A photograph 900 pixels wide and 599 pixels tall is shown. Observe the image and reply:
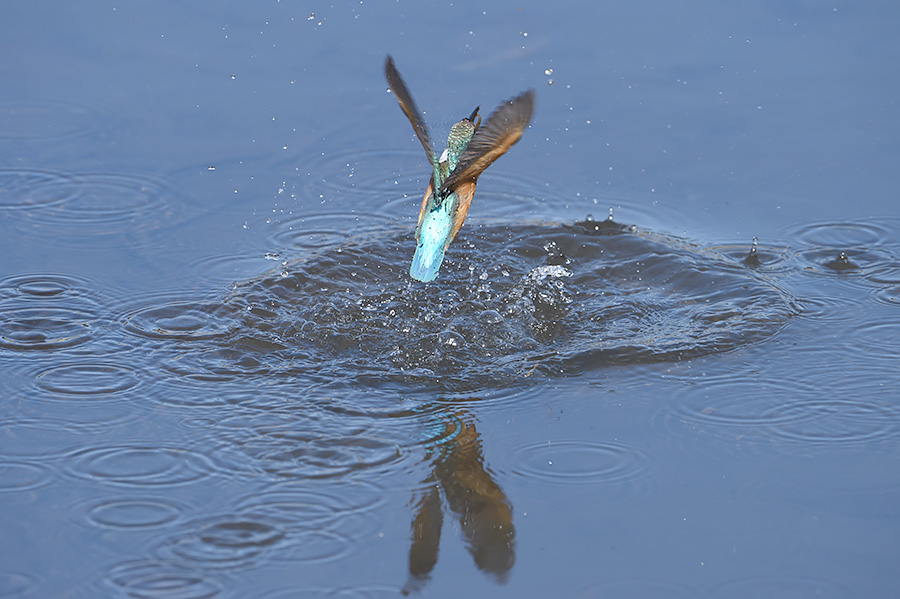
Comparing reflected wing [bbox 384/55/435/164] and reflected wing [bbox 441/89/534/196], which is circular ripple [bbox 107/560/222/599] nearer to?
reflected wing [bbox 441/89/534/196]

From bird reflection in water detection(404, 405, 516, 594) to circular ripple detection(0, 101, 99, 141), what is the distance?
11.1ft

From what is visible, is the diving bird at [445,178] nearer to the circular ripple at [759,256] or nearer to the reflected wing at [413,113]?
the reflected wing at [413,113]

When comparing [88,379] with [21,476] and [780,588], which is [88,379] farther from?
[780,588]

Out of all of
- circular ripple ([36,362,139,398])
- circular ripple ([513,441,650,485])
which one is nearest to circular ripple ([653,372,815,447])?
circular ripple ([513,441,650,485])

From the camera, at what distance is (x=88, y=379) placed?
4227 millimetres

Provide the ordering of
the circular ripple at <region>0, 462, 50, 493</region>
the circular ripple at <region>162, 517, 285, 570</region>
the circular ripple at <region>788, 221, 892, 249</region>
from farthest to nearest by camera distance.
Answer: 1. the circular ripple at <region>788, 221, 892, 249</region>
2. the circular ripple at <region>0, 462, 50, 493</region>
3. the circular ripple at <region>162, 517, 285, 570</region>

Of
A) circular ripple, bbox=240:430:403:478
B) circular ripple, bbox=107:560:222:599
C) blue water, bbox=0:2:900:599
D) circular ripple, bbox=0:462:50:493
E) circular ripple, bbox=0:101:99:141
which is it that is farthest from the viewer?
circular ripple, bbox=0:101:99:141

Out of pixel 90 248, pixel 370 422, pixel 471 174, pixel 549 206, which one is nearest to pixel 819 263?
pixel 549 206

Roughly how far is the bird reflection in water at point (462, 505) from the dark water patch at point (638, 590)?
26 cm

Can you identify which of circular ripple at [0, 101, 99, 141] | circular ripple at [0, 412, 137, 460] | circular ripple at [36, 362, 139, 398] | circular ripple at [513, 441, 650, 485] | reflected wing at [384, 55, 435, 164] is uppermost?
circular ripple at [0, 101, 99, 141]

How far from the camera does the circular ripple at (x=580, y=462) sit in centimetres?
365

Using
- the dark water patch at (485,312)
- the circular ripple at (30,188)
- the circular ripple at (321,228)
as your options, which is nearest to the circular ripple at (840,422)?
the dark water patch at (485,312)

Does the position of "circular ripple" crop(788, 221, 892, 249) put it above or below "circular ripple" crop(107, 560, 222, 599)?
above

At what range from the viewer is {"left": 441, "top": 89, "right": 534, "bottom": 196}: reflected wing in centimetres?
413
